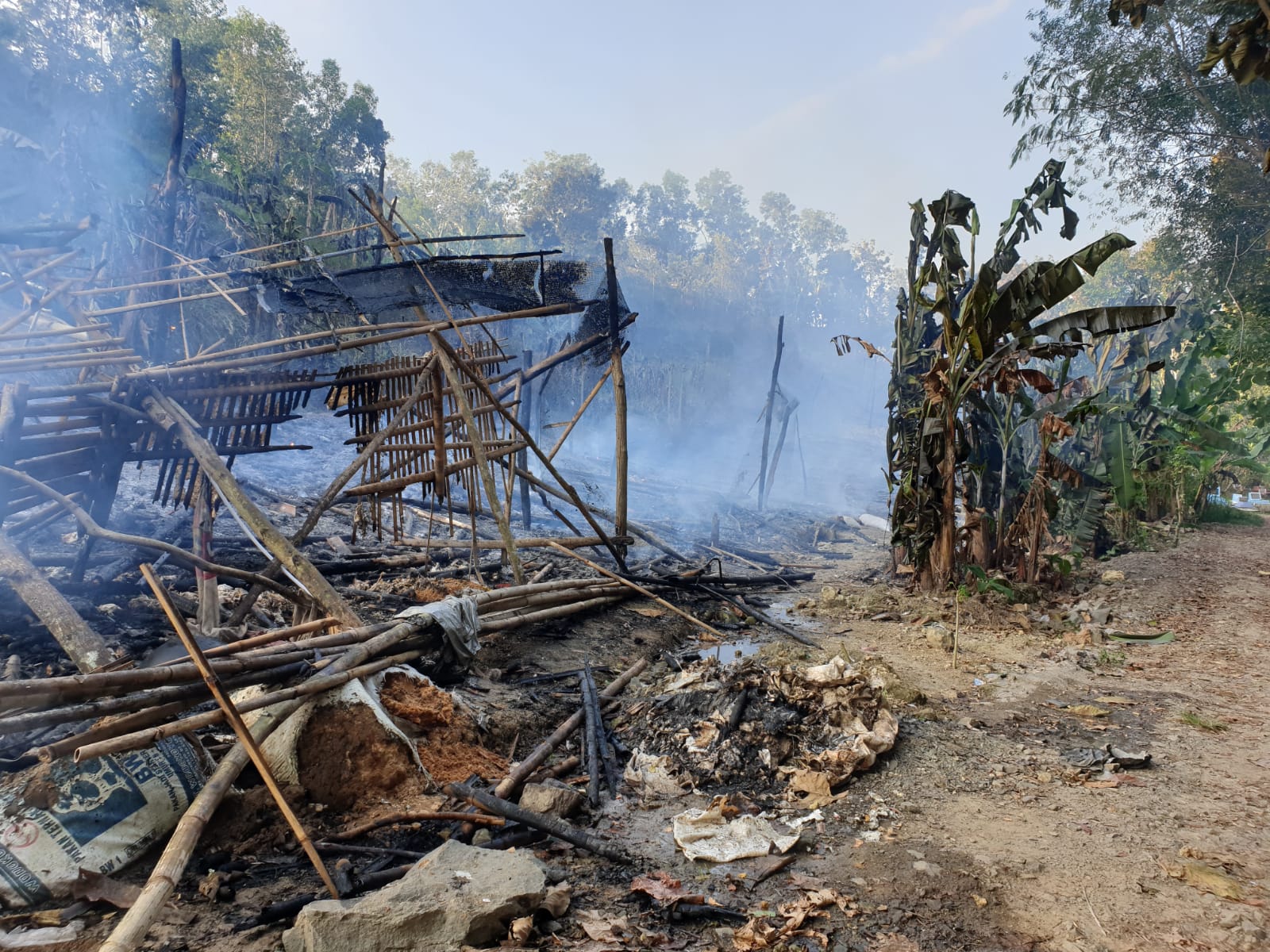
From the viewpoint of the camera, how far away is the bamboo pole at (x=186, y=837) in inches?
77.6

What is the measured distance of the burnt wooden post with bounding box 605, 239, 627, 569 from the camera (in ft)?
23.2

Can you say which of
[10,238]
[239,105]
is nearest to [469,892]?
[10,238]

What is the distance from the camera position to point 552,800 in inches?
135

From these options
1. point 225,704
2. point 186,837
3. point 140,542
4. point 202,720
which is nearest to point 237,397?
point 140,542

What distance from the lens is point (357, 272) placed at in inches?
229

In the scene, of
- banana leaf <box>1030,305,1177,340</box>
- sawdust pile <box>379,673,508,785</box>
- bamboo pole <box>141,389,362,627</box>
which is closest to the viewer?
sawdust pile <box>379,673,508,785</box>

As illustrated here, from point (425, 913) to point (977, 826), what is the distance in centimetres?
244

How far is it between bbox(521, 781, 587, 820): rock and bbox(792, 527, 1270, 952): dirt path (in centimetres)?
120

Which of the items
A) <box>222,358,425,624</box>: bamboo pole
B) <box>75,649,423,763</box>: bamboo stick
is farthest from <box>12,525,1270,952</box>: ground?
<box>222,358,425,624</box>: bamboo pole

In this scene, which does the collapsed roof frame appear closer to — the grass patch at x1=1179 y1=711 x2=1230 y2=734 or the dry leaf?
the dry leaf

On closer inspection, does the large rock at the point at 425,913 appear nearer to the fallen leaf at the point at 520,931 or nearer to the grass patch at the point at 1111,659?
the fallen leaf at the point at 520,931

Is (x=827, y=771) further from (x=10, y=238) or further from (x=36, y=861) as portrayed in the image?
(x=10, y=238)

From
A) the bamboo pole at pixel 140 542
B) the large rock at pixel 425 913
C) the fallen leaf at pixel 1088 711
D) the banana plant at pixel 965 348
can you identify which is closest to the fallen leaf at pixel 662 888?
the large rock at pixel 425 913

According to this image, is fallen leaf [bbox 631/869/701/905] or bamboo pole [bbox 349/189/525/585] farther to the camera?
bamboo pole [bbox 349/189/525/585]
